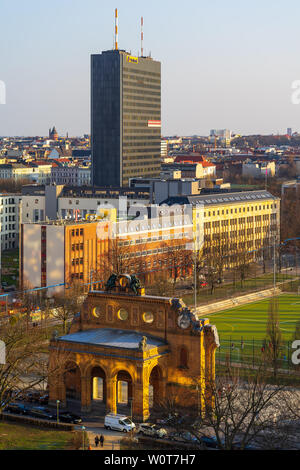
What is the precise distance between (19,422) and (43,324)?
86.4 ft

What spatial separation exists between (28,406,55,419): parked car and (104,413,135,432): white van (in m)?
3.44

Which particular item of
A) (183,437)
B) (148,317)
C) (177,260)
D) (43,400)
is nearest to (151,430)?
(183,437)

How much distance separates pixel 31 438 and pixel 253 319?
3662 centimetres

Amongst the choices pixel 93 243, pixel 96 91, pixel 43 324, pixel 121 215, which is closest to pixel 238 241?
pixel 121 215

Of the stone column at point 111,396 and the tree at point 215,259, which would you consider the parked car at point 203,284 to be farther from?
the stone column at point 111,396

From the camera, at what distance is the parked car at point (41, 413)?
→ 4894 cm

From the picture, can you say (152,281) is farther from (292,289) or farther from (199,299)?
(292,289)

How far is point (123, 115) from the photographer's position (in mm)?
167875

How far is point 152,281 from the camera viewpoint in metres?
94.5

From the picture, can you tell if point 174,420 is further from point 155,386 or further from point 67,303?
point 67,303

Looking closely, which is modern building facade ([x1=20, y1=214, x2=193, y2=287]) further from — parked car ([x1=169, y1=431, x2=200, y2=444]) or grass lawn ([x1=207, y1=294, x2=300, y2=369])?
parked car ([x1=169, y1=431, x2=200, y2=444])

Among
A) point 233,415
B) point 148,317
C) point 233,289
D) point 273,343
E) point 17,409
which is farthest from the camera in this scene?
point 233,289

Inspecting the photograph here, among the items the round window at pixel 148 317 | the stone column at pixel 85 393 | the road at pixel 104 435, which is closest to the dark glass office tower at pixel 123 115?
the round window at pixel 148 317

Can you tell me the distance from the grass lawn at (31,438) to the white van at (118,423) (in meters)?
2.23
